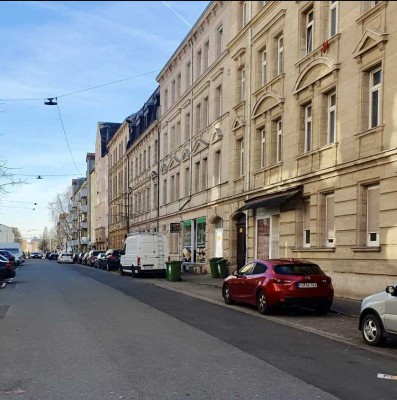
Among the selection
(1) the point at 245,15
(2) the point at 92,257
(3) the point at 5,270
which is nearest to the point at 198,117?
(1) the point at 245,15

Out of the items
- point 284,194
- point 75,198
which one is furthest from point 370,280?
point 75,198

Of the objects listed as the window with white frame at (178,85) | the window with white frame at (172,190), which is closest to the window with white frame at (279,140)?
the window with white frame at (178,85)

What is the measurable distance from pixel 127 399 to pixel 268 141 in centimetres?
1913

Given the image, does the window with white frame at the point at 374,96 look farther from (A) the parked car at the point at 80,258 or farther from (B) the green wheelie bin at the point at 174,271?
(A) the parked car at the point at 80,258

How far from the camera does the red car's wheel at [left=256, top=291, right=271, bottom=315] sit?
13.9m

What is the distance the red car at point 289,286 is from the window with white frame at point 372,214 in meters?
3.24

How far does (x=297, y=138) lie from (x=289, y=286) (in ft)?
29.3

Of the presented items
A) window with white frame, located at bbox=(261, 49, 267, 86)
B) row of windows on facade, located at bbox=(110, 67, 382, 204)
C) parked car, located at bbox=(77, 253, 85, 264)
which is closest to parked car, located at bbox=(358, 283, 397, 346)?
row of windows on facade, located at bbox=(110, 67, 382, 204)

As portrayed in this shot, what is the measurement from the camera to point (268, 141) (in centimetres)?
2400

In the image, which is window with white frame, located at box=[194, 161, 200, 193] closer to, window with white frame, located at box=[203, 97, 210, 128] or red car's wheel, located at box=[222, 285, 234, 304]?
window with white frame, located at box=[203, 97, 210, 128]

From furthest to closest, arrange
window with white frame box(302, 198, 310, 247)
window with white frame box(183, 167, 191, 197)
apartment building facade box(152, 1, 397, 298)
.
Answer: window with white frame box(183, 167, 191, 197) < window with white frame box(302, 198, 310, 247) < apartment building facade box(152, 1, 397, 298)

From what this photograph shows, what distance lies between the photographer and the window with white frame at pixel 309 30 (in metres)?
20.6

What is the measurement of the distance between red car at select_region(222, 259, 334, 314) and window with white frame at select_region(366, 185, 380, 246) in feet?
10.6

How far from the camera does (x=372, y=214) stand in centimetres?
1666
